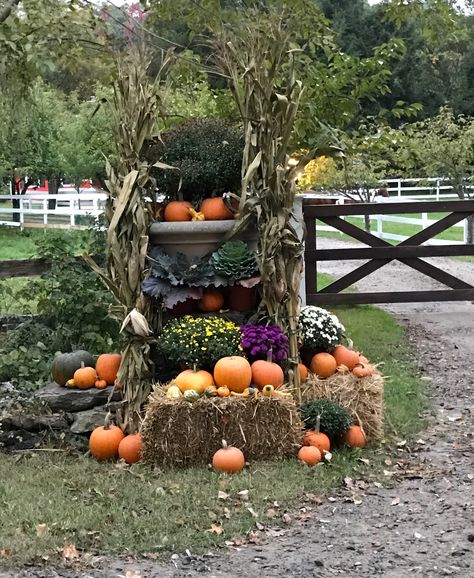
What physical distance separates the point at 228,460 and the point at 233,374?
0.55 m

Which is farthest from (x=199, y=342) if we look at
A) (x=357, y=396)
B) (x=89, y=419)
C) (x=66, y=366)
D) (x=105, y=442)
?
(x=357, y=396)

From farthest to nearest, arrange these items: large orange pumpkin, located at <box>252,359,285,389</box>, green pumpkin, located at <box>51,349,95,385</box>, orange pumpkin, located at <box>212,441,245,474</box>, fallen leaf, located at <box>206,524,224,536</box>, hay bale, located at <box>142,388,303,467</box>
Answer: green pumpkin, located at <box>51,349,95,385</box> < large orange pumpkin, located at <box>252,359,285,389</box> < hay bale, located at <box>142,388,303,467</box> < orange pumpkin, located at <box>212,441,245,474</box> < fallen leaf, located at <box>206,524,224,536</box>

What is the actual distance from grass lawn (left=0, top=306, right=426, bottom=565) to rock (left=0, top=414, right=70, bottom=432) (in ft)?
0.88

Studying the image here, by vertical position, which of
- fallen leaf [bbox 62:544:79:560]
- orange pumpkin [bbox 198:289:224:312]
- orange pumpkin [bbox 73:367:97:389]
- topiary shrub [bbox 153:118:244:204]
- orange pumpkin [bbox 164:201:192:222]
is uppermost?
topiary shrub [bbox 153:118:244:204]

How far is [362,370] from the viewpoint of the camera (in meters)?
5.66

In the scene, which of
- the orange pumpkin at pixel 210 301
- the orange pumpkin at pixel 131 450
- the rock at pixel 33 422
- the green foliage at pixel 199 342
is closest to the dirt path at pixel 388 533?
the green foliage at pixel 199 342

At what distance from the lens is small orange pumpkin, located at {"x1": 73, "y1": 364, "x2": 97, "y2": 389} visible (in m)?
5.50

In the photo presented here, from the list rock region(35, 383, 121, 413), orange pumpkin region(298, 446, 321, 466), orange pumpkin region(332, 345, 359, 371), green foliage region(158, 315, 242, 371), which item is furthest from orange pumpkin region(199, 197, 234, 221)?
orange pumpkin region(298, 446, 321, 466)

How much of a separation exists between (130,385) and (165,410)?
57 cm

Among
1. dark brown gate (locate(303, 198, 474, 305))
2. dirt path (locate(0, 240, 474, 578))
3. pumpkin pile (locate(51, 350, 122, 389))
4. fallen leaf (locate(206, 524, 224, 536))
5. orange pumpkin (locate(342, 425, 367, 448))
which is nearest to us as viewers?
dirt path (locate(0, 240, 474, 578))

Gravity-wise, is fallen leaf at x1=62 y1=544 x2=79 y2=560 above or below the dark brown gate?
below

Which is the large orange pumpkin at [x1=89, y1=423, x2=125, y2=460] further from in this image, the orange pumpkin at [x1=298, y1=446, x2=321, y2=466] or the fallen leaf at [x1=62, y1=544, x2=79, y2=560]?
the fallen leaf at [x1=62, y1=544, x2=79, y2=560]

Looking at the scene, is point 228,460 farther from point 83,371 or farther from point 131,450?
point 83,371

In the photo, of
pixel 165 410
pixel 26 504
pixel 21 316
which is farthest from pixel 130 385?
pixel 21 316
